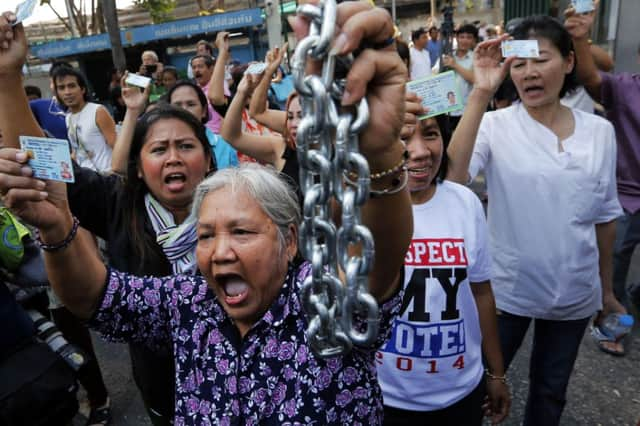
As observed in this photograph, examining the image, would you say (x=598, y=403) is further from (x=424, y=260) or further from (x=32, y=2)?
(x=32, y=2)

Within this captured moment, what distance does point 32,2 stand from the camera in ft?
3.99

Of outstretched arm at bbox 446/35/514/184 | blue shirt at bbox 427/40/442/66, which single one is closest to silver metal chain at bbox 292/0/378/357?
outstretched arm at bbox 446/35/514/184

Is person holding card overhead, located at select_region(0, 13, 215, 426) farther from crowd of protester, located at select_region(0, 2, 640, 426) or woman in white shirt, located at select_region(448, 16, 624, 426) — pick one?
woman in white shirt, located at select_region(448, 16, 624, 426)

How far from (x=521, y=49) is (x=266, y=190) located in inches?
50.6

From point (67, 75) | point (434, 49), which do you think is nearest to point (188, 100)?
point (67, 75)

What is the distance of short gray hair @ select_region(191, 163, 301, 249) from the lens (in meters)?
1.35

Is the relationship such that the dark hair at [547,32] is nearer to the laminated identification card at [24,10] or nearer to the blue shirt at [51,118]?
the laminated identification card at [24,10]

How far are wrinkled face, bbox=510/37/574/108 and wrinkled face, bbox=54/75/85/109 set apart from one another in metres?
3.58

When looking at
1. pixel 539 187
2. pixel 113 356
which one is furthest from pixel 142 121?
pixel 113 356

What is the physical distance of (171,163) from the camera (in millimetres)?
2033

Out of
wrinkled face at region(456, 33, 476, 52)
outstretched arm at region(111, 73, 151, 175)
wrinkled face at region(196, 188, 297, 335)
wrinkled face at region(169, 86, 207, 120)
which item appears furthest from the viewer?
wrinkled face at region(456, 33, 476, 52)

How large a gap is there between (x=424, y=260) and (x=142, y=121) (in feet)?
4.47

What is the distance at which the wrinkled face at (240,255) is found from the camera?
1.29m

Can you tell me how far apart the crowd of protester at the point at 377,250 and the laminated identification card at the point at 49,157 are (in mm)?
33
